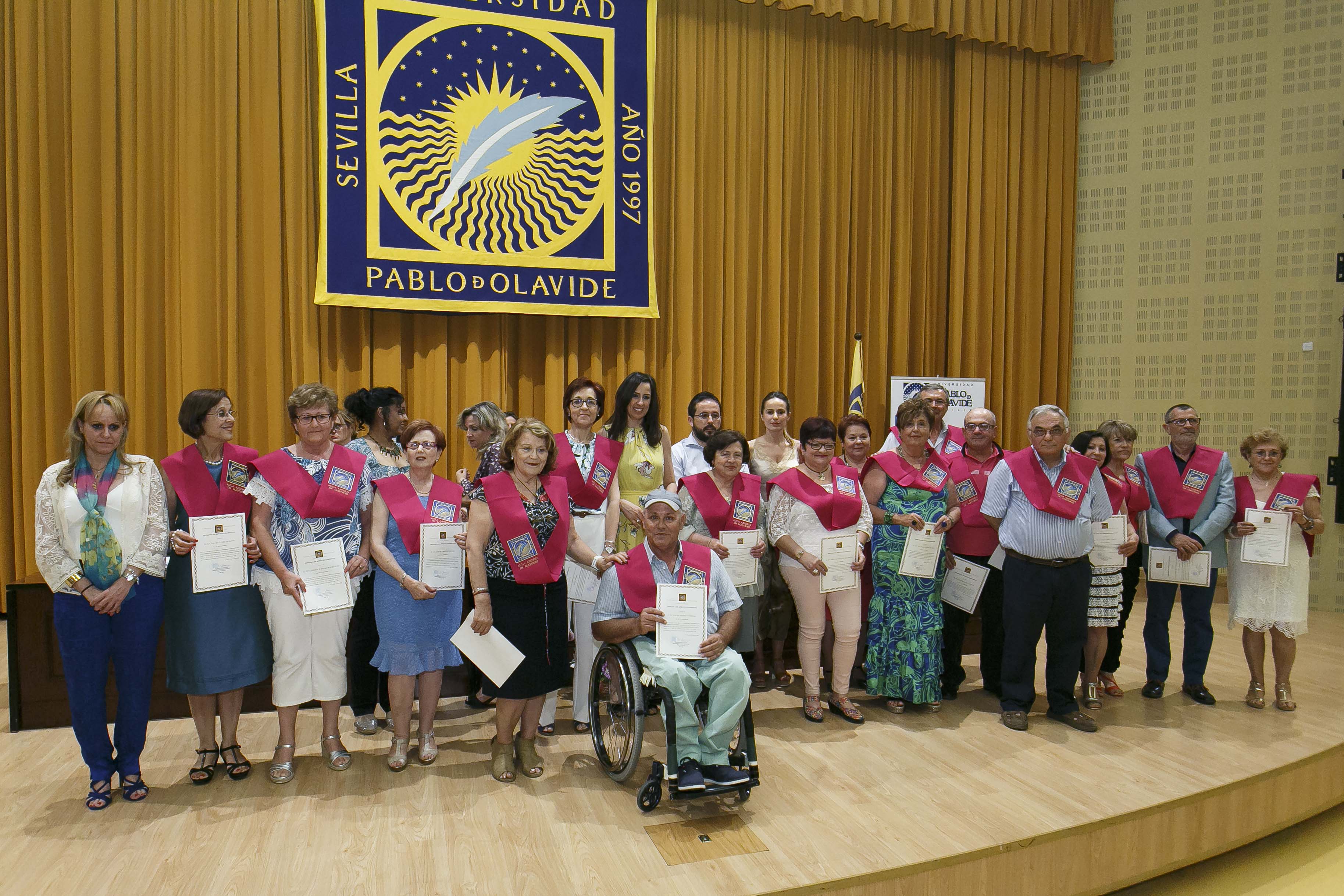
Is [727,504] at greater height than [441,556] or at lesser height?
greater

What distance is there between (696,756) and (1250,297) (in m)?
6.23

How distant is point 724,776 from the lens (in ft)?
9.12

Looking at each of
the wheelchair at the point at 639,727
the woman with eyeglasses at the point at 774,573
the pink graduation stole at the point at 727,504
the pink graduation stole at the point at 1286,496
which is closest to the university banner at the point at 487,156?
the woman with eyeglasses at the point at 774,573

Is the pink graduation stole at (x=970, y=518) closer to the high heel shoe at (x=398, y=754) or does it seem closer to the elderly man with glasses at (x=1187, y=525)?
the elderly man with glasses at (x=1187, y=525)

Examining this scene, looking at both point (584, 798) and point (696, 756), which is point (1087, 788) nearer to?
point (696, 756)

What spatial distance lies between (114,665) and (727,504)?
89.9 inches

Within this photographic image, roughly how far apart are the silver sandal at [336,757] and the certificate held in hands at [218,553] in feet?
2.37

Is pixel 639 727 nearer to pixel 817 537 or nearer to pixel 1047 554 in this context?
pixel 817 537

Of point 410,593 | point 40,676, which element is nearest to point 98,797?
point 40,676

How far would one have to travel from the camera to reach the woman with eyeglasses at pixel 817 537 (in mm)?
3588

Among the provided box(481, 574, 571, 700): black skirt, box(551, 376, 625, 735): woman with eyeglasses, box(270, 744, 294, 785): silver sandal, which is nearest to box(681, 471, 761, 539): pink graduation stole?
box(551, 376, 625, 735): woman with eyeglasses

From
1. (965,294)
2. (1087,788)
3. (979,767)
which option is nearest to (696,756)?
(979,767)

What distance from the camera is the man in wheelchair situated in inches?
110

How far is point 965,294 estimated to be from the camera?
23.9ft
